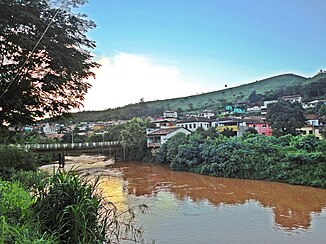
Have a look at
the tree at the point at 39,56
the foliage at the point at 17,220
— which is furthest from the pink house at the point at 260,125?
the foliage at the point at 17,220

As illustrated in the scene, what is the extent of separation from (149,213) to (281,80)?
5220 cm

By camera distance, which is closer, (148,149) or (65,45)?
(65,45)

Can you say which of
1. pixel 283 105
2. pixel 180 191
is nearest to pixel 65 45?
pixel 180 191

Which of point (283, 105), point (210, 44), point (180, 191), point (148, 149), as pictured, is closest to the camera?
point (210, 44)

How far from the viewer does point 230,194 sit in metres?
10.8

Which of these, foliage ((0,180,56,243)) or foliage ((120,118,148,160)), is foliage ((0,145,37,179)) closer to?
foliage ((0,180,56,243))

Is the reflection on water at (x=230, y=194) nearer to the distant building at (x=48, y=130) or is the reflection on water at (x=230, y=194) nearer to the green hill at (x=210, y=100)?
the distant building at (x=48, y=130)

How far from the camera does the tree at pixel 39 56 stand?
5.26 metres

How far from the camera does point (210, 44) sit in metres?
Answer: 9.99

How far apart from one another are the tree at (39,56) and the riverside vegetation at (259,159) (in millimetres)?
9644

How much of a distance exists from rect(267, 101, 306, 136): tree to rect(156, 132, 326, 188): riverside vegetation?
3755mm

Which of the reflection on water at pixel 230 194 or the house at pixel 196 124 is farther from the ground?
the house at pixel 196 124

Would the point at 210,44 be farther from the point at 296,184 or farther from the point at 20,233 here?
the point at 20,233

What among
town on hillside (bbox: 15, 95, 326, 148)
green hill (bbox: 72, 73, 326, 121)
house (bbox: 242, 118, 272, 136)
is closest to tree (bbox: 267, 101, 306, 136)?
town on hillside (bbox: 15, 95, 326, 148)
